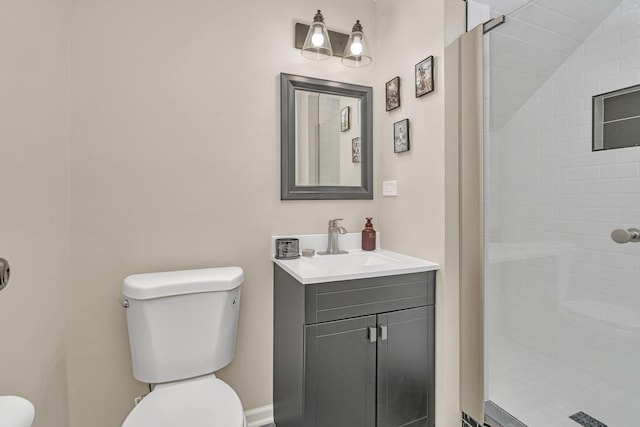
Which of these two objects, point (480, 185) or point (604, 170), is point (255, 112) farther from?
point (604, 170)

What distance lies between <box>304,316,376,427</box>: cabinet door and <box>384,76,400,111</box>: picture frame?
116 cm

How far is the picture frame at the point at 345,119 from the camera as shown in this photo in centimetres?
186

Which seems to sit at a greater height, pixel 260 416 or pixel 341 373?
pixel 341 373

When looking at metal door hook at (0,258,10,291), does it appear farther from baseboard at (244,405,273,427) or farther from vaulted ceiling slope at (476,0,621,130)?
vaulted ceiling slope at (476,0,621,130)

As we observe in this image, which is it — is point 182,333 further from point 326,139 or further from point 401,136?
point 401,136

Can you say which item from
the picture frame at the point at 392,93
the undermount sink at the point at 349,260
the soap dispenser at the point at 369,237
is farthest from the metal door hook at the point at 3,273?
the picture frame at the point at 392,93

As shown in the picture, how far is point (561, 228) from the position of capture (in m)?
1.56

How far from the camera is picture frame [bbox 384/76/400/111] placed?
1.70 metres

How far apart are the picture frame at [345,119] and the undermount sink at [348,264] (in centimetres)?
65

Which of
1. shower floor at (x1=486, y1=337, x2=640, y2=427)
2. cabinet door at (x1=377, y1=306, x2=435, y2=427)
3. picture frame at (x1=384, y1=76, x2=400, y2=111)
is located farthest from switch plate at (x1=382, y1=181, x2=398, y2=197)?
shower floor at (x1=486, y1=337, x2=640, y2=427)

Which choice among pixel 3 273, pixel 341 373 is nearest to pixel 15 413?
pixel 3 273

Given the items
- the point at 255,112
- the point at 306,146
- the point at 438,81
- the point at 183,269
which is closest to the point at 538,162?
the point at 438,81

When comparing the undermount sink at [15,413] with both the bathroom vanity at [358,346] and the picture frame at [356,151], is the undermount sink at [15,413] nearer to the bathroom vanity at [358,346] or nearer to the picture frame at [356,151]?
the bathroom vanity at [358,346]

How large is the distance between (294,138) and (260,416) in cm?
154
